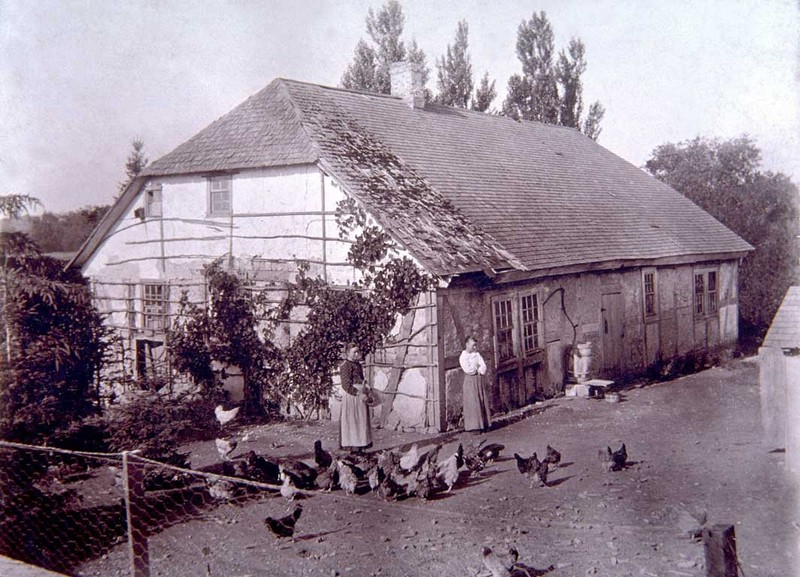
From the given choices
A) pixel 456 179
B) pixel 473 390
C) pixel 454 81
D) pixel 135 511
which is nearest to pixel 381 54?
pixel 454 81

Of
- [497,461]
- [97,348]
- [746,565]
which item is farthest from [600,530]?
[97,348]

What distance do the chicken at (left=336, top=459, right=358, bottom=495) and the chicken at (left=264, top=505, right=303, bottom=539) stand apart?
1.38 metres

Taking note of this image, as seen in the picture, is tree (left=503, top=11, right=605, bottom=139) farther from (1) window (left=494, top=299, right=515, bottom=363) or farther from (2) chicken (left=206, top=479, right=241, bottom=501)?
(2) chicken (left=206, top=479, right=241, bottom=501)

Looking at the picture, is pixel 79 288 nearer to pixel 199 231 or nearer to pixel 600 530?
pixel 199 231

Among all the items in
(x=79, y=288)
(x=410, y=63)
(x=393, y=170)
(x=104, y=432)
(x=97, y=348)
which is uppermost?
(x=410, y=63)

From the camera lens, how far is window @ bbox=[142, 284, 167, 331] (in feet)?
52.9

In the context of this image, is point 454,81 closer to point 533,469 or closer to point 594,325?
point 594,325

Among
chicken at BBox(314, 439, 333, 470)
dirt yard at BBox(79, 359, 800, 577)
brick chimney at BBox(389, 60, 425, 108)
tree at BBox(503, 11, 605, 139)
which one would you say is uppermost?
tree at BBox(503, 11, 605, 139)

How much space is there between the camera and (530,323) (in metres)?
15.2

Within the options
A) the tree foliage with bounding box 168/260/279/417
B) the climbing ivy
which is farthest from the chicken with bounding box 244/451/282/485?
the tree foliage with bounding box 168/260/279/417

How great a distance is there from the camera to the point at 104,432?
10.8 meters

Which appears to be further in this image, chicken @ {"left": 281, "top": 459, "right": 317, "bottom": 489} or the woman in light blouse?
the woman in light blouse

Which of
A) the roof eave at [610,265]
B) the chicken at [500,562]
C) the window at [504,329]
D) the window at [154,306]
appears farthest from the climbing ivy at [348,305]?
the chicken at [500,562]

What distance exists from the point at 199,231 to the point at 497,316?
698 centimetres
